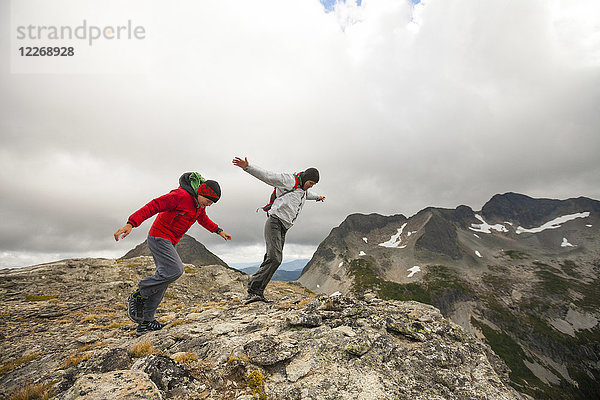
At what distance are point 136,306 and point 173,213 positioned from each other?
10.7 ft

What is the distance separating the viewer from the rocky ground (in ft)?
15.4

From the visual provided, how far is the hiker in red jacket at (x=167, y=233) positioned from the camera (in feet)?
23.8

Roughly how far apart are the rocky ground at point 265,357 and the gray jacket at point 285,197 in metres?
3.43

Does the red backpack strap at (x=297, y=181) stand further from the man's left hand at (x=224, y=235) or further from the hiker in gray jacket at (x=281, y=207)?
the man's left hand at (x=224, y=235)

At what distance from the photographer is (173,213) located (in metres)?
7.40

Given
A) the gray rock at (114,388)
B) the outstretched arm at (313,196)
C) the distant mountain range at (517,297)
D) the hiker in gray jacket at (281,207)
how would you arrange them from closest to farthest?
the gray rock at (114,388) → the hiker in gray jacket at (281,207) → the outstretched arm at (313,196) → the distant mountain range at (517,297)

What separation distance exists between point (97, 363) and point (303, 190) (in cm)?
748

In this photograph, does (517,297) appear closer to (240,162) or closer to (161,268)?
(240,162)

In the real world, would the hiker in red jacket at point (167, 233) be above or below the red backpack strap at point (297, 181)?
below

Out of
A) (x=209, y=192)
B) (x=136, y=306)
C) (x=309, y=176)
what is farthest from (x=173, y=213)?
(x=309, y=176)

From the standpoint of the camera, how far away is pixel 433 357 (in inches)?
247

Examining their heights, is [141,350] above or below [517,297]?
above

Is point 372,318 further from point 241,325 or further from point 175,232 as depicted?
point 175,232

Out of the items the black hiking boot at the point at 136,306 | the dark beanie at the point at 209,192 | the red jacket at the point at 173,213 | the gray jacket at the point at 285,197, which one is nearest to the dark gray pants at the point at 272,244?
the gray jacket at the point at 285,197
